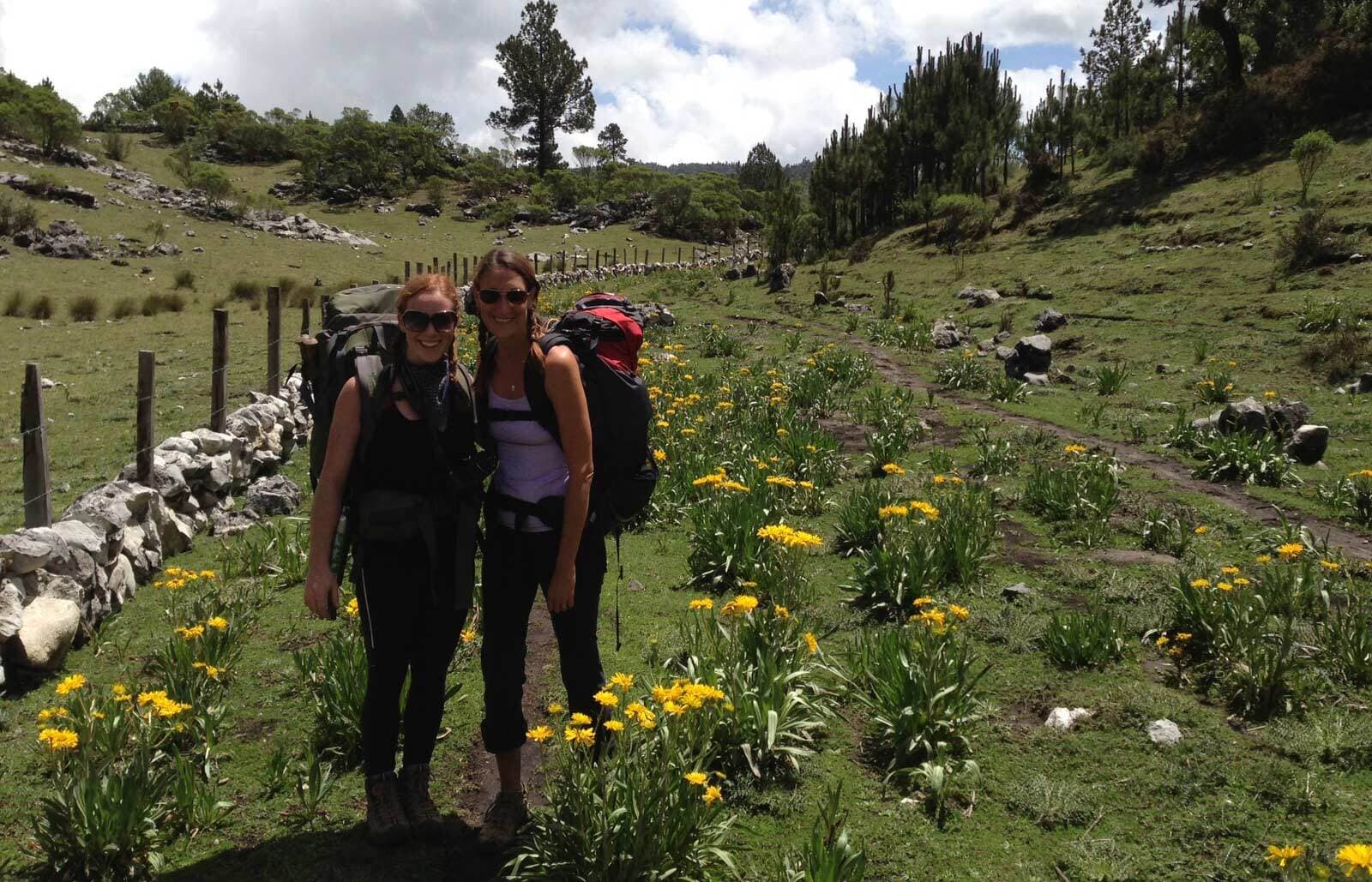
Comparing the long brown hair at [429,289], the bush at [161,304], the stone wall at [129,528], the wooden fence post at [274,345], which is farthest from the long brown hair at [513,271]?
the bush at [161,304]

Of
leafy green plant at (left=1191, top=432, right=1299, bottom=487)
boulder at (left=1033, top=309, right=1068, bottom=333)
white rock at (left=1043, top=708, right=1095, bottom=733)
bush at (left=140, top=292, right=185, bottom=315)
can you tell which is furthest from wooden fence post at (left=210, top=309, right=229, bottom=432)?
boulder at (left=1033, top=309, right=1068, bottom=333)

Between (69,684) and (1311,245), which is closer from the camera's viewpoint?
(69,684)

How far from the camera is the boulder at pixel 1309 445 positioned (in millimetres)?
8539

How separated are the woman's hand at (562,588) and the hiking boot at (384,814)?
100 cm

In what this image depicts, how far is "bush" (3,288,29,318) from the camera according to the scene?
1855 centimetres

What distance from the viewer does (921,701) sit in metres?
3.99

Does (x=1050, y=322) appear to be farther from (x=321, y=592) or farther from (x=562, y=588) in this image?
(x=321, y=592)

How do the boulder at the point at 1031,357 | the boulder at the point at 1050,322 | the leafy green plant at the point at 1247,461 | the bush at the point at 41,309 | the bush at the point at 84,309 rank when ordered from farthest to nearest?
the bush at the point at 84,309 → the bush at the point at 41,309 → the boulder at the point at 1050,322 → the boulder at the point at 1031,357 → the leafy green plant at the point at 1247,461

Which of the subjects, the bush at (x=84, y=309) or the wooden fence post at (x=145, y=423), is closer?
the wooden fence post at (x=145, y=423)

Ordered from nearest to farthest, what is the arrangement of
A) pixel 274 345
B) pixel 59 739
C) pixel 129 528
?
pixel 59 739, pixel 129 528, pixel 274 345

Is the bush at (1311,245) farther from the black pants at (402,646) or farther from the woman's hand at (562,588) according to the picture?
the black pants at (402,646)

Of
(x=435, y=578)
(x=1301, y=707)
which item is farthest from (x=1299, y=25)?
(x=435, y=578)

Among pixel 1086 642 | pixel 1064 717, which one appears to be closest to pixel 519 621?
pixel 1064 717

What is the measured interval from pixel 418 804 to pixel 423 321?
1854 mm
